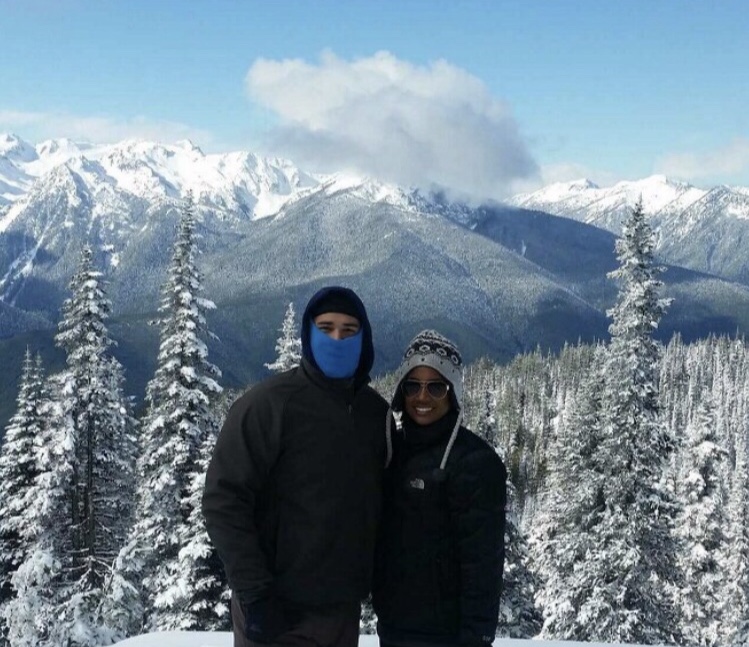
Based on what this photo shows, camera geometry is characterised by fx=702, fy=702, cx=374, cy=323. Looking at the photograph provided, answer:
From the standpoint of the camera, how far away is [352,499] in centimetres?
402

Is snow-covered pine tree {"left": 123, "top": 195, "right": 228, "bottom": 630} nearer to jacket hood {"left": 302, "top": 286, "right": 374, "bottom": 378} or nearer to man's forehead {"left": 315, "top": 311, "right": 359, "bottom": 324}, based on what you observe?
jacket hood {"left": 302, "top": 286, "right": 374, "bottom": 378}

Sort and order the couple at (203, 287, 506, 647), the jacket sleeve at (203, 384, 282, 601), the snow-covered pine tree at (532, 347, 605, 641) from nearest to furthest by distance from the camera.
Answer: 1. the jacket sleeve at (203, 384, 282, 601)
2. the couple at (203, 287, 506, 647)
3. the snow-covered pine tree at (532, 347, 605, 641)

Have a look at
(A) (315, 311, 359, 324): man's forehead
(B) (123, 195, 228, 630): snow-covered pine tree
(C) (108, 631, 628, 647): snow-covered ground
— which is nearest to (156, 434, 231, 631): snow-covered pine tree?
(B) (123, 195, 228, 630): snow-covered pine tree

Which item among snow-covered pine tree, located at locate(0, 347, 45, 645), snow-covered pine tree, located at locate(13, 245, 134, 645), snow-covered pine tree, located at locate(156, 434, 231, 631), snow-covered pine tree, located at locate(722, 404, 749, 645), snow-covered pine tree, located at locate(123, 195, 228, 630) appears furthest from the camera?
snow-covered pine tree, located at locate(722, 404, 749, 645)

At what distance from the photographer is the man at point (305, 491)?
148 inches

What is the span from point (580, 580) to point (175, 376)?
12136mm

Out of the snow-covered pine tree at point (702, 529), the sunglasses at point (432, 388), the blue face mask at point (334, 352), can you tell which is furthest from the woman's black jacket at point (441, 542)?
the snow-covered pine tree at point (702, 529)

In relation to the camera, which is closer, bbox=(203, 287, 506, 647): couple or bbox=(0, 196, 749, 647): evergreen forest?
bbox=(203, 287, 506, 647): couple

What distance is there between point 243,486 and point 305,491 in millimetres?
371

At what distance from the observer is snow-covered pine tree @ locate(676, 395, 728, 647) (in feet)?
84.2

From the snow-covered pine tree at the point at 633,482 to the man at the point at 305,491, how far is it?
611 inches

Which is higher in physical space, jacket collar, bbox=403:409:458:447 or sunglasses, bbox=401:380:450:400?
sunglasses, bbox=401:380:450:400

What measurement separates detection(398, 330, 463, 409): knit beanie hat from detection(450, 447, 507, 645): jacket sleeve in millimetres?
449

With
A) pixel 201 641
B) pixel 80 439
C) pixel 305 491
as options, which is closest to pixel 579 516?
pixel 80 439
